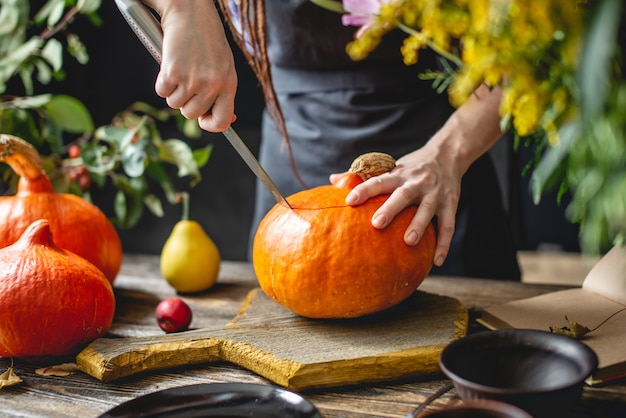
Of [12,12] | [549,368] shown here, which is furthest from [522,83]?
[12,12]

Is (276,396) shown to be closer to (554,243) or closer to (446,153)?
(446,153)

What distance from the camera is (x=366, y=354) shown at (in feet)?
2.79

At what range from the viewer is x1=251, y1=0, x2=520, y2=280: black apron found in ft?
4.49

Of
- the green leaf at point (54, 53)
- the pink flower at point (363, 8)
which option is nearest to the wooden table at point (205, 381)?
the pink flower at point (363, 8)

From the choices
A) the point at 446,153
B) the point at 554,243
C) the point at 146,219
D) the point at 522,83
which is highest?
the point at 522,83

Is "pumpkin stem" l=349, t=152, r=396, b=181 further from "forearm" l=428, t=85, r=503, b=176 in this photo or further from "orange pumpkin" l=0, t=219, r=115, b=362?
"orange pumpkin" l=0, t=219, r=115, b=362

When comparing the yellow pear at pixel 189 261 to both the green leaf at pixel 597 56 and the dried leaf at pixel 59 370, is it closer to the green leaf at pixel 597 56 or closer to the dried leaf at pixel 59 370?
the dried leaf at pixel 59 370

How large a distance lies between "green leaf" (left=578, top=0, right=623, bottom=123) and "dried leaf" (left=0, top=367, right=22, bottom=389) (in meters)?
0.75

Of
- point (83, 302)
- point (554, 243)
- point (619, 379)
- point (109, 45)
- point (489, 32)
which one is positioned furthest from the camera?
point (554, 243)

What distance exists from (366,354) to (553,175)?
0.36m

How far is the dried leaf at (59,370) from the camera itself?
0.91 meters

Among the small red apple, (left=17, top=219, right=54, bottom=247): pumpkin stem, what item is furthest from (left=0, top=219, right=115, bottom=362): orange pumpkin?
the small red apple

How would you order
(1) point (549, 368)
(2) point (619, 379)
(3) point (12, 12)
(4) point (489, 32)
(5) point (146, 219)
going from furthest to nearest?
(5) point (146, 219)
(3) point (12, 12)
(2) point (619, 379)
(1) point (549, 368)
(4) point (489, 32)

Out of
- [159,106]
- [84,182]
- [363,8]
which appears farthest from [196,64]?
[159,106]
